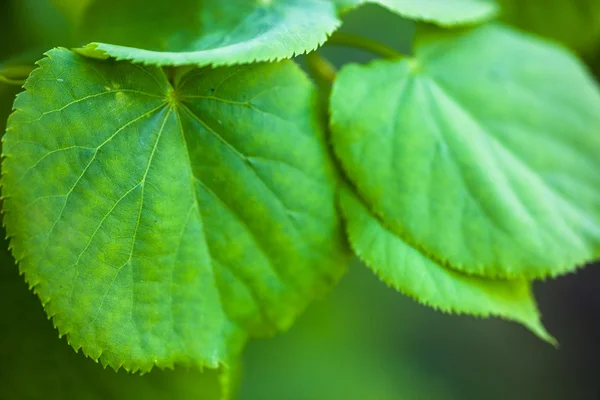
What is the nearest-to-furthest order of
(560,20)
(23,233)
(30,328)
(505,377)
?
(23,233) → (30,328) → (560,20) → (505,377)

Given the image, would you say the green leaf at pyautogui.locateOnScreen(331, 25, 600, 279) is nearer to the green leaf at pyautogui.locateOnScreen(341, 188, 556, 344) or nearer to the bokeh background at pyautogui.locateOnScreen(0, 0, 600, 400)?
the green leaf at pyautogui.locateOnScreen(341, 188, 556, 344)

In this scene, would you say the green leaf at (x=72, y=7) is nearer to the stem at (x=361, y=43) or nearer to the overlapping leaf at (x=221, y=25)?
the overlapping leaf at (x=221, y=25)

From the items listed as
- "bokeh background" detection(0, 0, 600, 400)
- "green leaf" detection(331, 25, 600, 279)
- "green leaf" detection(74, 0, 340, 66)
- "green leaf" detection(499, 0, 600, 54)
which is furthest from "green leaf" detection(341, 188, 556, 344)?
"green leaf" detection(499, 0, 600, 54)

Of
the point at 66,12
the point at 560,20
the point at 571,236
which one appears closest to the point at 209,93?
the point at 66,12

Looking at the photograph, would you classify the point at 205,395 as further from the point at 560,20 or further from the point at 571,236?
the point at 560,20

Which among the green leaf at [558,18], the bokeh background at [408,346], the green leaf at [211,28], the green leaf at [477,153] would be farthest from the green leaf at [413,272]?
the green leaf at [558,18]
